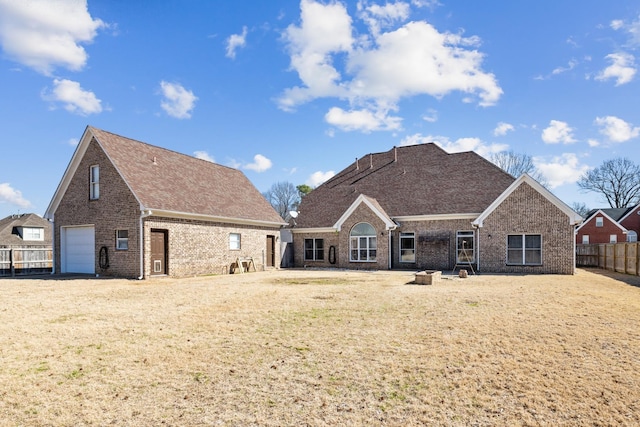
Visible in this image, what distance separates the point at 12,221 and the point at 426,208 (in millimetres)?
40963

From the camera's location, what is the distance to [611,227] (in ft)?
152

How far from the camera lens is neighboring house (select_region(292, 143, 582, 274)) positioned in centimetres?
2127

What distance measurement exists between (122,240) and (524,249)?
66.7 feet

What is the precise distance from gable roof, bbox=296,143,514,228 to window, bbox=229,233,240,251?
5.91 meters

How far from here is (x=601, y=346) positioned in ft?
21.9

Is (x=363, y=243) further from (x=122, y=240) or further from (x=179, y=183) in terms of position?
(x=122, y=240)

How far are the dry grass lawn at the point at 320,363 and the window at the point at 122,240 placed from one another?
8.25 meters

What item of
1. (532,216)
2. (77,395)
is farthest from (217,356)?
(532,216)

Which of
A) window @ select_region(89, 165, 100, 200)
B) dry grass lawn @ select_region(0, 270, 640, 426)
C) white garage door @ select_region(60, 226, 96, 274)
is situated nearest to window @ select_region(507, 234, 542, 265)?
dry grass lawn @ select_region(0, 270, 640, 426)

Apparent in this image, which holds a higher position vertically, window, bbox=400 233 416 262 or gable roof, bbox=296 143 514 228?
gable roof, bbox=296 143 514 228

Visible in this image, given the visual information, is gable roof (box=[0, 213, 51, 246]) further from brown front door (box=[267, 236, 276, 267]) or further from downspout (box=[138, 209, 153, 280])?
downspout (box=[138, 209, 153, 280])

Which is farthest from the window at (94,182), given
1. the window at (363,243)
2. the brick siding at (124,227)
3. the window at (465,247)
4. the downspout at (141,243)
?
the window at (465,247)

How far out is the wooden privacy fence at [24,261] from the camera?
70.0ft

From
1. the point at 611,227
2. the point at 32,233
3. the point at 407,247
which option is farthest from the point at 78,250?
the point at 611,227
